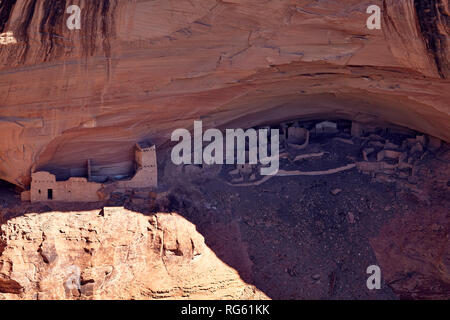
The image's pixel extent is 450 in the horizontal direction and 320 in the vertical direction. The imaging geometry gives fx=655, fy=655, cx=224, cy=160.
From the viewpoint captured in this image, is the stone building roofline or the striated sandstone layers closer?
the striated sandstone layers

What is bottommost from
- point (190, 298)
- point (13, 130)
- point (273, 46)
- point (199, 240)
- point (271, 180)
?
point (190, 298)

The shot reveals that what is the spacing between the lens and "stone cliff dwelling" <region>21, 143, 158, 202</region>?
1219 centimetres

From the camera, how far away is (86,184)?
12.4m

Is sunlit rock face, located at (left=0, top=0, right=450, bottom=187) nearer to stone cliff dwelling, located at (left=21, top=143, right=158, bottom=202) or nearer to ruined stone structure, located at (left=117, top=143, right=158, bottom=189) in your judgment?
stone cliff dwelling, located at (left=21, top=143, right=158, bottom=202)

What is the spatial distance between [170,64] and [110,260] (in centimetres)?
373

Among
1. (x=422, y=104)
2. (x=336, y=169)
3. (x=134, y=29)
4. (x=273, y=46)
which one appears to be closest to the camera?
(x=134, y=29)

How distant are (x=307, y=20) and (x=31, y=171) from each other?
582 cm

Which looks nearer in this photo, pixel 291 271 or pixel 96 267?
pixel 96 267

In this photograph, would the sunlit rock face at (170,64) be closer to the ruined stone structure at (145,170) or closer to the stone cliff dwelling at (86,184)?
the stone cliff dwelling at (86,184)

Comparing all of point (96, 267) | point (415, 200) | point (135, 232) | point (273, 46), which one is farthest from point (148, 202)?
point (415, 200)

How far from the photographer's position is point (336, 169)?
14719 mm

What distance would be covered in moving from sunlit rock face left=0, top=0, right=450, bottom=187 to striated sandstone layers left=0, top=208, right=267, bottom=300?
4.15 feet

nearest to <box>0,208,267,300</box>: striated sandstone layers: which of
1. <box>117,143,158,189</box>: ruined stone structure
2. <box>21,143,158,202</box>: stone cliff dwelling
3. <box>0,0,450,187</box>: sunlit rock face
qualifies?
<box>21,143,158,202</box>: stone cliff dwelling

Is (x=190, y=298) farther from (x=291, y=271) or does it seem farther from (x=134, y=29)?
(x=134, y=29)
